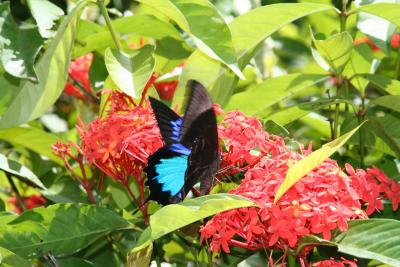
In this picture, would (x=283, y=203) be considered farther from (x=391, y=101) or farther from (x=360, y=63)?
(x=360, y=63)

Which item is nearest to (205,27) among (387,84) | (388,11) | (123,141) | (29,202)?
(123,141)

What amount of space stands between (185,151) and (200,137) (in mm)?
75

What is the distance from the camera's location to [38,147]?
2.12m

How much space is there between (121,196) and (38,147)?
26 centimetres

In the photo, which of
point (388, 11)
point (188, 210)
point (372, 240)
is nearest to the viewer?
point (188, 210)

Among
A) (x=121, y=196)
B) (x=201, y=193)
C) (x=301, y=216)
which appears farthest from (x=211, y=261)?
(x=121, y=196)

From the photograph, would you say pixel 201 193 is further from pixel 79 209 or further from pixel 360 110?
pixel 360 110

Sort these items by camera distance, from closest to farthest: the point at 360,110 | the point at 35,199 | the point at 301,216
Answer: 1. the point at 301,216
2. the point at 360,110
3. the point at 35,199

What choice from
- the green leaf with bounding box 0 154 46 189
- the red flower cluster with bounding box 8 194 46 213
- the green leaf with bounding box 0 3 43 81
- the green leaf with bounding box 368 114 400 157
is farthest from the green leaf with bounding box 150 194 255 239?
the red flower cluster with bounding box 8 194 46 213

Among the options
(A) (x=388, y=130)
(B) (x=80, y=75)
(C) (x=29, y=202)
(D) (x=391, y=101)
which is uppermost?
(D) (x=391, y=101)

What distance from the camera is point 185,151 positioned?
1633mm

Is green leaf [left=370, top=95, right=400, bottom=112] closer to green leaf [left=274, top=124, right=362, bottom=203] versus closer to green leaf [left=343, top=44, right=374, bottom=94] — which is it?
green leaf [left=343, top=44, right=374, bottom=94]

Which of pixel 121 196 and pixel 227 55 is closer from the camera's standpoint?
pixel 227 55

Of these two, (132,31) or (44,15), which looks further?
(132,31)
